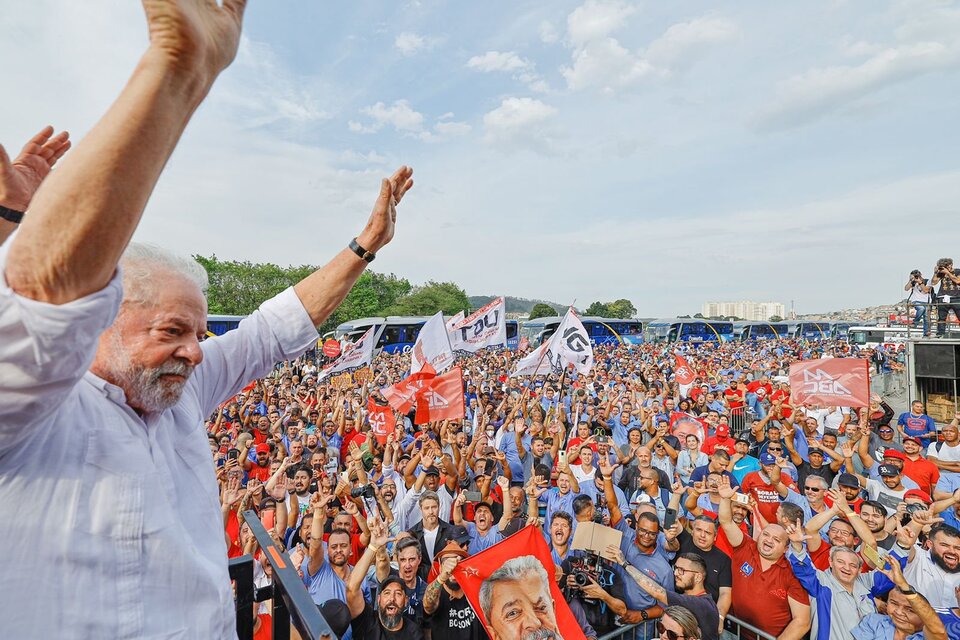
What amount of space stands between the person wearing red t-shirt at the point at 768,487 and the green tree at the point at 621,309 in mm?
93510

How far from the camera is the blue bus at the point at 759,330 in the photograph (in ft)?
165

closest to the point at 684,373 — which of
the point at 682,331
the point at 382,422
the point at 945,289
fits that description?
the point at 945,289

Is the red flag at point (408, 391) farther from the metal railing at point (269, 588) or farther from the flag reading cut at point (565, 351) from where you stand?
the metal railing at point (269, 588)

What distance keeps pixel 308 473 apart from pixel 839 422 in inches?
381

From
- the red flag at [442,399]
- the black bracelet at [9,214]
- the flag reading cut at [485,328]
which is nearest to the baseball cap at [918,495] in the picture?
the red flag at [442,399]

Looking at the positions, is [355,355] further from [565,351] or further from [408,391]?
[565,351]

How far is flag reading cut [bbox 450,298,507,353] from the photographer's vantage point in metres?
14.2

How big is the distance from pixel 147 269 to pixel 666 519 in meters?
5.85

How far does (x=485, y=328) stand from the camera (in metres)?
14.5

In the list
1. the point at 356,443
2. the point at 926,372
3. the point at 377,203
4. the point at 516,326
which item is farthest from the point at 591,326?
the point at 377,203

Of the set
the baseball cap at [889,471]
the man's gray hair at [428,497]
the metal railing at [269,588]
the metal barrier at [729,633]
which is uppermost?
the metal railing at [269,588]

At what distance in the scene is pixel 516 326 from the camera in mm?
36500

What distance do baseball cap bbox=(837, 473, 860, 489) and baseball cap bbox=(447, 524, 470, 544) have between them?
4.41 metres

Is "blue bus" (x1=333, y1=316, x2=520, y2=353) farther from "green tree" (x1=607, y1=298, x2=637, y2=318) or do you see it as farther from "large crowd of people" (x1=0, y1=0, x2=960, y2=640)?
"green tree" (x1=607, y1=298, x2=637, y2=318)
